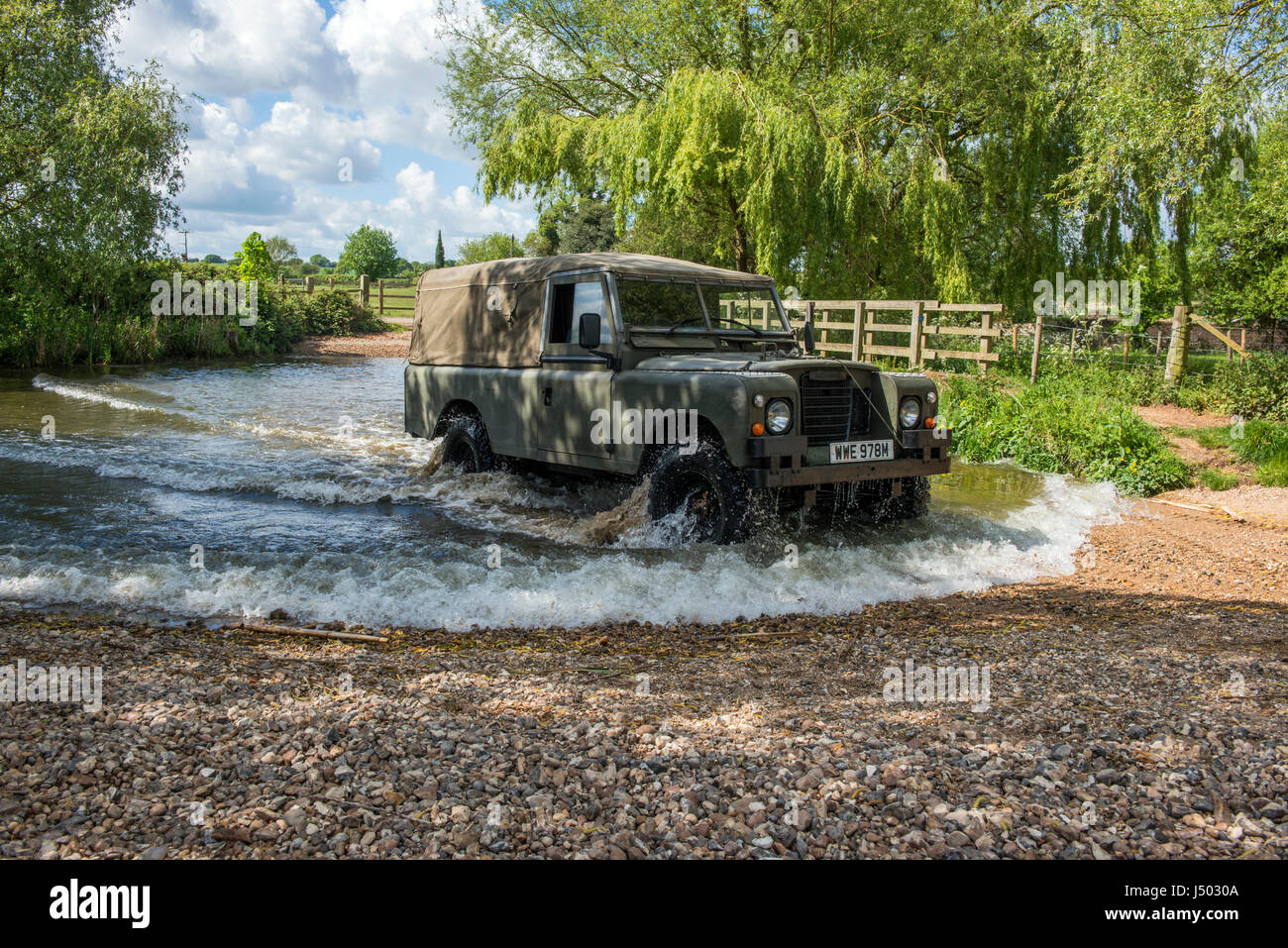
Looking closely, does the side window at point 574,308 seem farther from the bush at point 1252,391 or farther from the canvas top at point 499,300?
the bush at point 1252,391

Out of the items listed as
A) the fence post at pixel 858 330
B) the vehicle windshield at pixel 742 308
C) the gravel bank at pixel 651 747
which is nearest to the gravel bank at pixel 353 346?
the fence post at pixel 858 330

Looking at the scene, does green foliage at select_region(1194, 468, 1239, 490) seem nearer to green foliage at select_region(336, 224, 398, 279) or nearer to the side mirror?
the side mirror

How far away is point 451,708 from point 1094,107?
14792mm

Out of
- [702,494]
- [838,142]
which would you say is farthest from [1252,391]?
[702,494]

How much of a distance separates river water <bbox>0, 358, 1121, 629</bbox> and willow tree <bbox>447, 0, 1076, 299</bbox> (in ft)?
24.5

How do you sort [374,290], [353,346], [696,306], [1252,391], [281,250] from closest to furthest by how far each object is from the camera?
[696,306]
[1252,391]
[353,346]
[374,290]
[281,250]

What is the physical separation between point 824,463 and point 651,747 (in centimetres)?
405

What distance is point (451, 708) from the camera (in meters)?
4.09

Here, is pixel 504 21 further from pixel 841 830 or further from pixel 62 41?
pixel 841 830

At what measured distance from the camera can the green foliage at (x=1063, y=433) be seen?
11.4m

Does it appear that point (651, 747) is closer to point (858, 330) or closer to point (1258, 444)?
point (1258, 444)

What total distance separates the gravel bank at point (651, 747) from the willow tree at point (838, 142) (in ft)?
44.5

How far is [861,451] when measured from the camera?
7.45m

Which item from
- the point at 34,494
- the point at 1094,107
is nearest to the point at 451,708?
the point at 34,494
